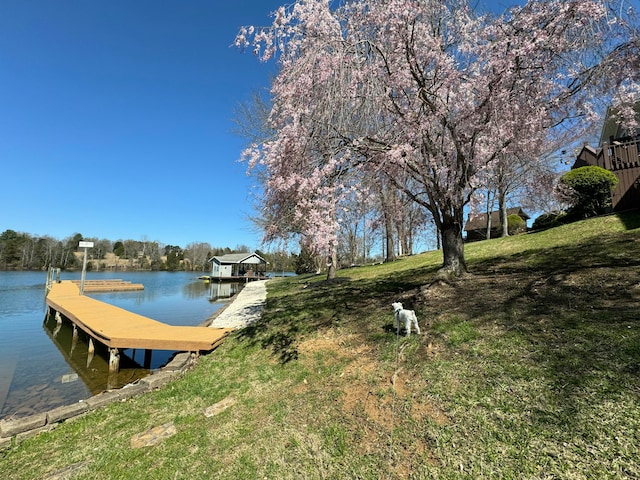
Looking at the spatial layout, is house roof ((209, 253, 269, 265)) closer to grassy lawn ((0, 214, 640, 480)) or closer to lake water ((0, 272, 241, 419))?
lake water ((0, 272, 241, 419))

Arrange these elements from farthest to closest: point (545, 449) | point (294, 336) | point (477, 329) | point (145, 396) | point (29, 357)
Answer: point (29, 357)
point (294, 336)
point (145, 396)
point (477, 329)
point (545, 449)

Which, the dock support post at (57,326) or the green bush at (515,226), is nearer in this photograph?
the dock support post at (57,326)

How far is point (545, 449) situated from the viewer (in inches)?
93.5

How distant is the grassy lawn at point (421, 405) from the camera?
250cm

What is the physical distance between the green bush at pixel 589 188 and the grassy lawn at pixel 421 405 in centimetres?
903

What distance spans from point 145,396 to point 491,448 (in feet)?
16.2

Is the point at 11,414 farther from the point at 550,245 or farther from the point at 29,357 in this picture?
the point at 550,245

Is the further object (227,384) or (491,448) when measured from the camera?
(227,384)

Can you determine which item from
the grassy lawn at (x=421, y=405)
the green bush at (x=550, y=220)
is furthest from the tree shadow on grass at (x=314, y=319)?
the green bush at (x=550, y=220)

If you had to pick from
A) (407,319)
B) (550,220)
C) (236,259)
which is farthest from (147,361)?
(236,259)

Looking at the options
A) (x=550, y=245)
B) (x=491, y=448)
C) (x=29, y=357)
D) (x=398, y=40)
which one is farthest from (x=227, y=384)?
(x=550, y=245)

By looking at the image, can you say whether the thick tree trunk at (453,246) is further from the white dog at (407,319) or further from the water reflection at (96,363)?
the water reflection at (96,363)

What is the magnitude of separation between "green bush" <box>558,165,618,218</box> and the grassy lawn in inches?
356

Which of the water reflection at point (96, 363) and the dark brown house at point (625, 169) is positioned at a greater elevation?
the dark brown house at point (625, 169)
